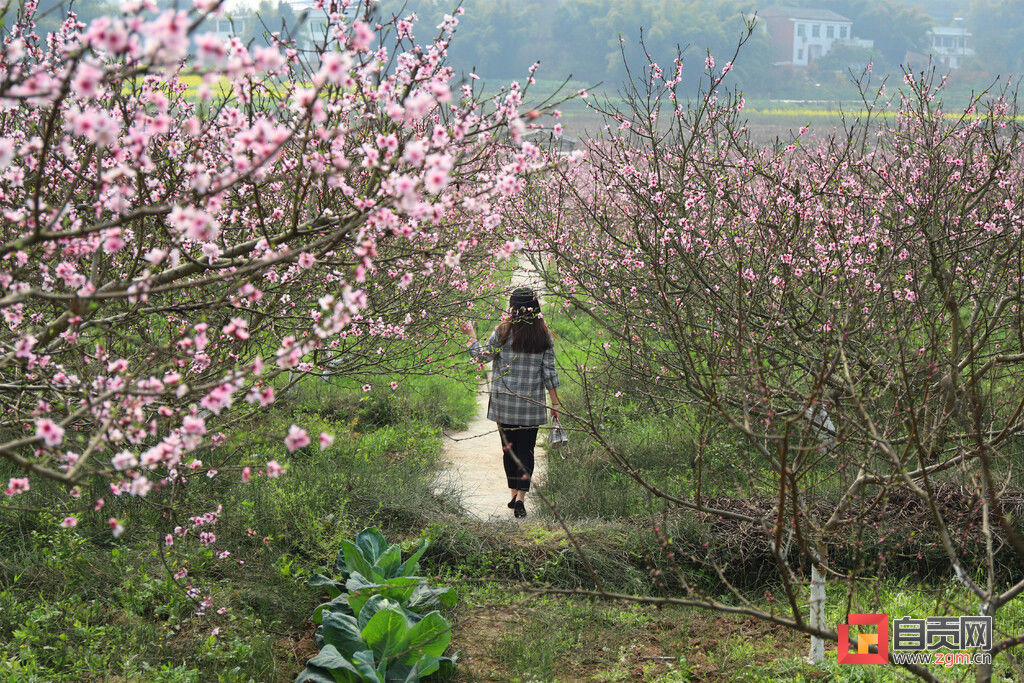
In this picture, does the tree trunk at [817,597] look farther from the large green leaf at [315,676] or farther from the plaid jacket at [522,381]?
the plaid jacket at [522,381]

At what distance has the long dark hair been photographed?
22.5 feet

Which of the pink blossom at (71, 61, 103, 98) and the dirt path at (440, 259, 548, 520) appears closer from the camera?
the pink blossom at (71, 61, 103, 98)

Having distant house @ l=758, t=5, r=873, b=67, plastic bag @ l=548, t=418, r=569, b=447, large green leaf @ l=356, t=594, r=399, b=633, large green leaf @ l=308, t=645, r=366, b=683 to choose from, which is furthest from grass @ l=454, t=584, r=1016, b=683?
distant house @ l=758, t=5, r=873, b=67

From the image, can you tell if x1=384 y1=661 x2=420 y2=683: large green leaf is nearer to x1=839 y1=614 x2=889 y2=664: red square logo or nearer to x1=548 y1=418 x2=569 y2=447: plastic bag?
x1=839 y1=614 x2=889 y2=664: red square logo

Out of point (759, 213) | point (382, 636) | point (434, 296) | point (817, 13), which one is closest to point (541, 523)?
point (382, 636)

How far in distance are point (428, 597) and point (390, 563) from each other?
35 cm

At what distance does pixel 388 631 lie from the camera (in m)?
4.43

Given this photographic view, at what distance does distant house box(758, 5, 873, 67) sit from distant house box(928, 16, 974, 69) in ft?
21.1

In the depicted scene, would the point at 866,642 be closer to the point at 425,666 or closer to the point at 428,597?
the point at 425,666

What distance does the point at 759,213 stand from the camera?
7.77m

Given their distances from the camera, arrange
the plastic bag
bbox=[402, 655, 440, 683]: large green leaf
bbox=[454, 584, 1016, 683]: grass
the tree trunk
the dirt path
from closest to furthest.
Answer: the tree trunk, bbox=[402, 655, 440, 683]: large green leaf, bbox=[454, 584, 1016, 683]: grass, the dirt path, the plastic bag

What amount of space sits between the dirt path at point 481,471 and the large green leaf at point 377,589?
5.97ft

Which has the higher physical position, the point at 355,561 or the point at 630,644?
the point at 355,561

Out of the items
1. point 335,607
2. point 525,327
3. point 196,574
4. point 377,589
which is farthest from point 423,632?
point 525,327
